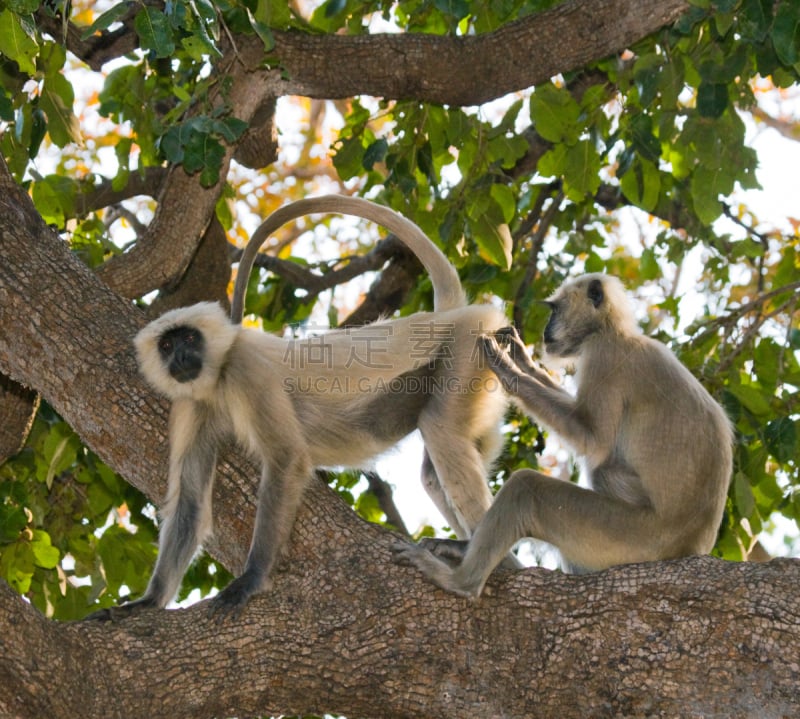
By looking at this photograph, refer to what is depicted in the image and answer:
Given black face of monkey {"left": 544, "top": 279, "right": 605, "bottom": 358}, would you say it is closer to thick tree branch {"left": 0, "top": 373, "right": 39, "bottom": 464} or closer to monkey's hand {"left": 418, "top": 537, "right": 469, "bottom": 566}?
monkey's hand {"left": 418, "top": 537, "right": 469, "bottom": 566}

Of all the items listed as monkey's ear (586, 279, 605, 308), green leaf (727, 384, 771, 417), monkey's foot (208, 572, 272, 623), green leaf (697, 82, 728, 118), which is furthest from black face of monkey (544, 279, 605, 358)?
monkey's foot (208, 572, 272, 623)

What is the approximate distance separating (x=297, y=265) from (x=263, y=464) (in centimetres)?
250

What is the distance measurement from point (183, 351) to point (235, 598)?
1.00m

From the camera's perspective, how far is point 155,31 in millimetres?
3164

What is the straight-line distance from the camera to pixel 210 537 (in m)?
3.80

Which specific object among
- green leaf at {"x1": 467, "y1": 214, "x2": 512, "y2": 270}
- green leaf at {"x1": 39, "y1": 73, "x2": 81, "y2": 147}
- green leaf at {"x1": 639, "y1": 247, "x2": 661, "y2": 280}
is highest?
green leaf at {"x1": 639, "y1": 247, "x2": 661, "y2": 280}

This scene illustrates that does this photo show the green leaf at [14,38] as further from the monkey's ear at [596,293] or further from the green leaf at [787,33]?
the green leaf at [787,33]

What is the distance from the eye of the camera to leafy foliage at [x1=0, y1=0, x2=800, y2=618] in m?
4.17

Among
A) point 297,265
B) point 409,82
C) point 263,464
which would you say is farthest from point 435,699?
point 297,265

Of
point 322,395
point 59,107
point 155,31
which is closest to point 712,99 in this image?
point 322,395

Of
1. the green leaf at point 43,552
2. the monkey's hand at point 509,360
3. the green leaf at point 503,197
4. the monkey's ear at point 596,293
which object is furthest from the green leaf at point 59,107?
the monkey's ear at point 596,293

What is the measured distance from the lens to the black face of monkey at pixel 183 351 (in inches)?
145

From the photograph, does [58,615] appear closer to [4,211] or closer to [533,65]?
[4,211]

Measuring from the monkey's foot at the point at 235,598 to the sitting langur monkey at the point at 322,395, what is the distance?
40 cm
